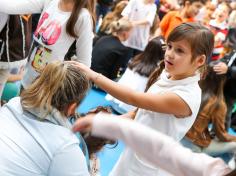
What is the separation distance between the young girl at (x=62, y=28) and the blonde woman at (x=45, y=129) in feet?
2.20

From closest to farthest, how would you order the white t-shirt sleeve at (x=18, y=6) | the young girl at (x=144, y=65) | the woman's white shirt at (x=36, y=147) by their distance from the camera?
the woman's white shirt at (x=36, y=147), the white t-shirt sleeve at (x=18, y=6), the young girl at (x=144, y=65)

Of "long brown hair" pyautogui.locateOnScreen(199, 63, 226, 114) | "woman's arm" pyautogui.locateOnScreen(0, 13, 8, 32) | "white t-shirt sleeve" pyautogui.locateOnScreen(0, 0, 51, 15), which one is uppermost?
"white t-shirt sleeve" pyautogui.locateOnScreen(0, 0, 51, 15)

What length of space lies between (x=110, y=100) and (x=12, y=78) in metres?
1.34

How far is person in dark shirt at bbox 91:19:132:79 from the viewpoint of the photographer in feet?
12.2

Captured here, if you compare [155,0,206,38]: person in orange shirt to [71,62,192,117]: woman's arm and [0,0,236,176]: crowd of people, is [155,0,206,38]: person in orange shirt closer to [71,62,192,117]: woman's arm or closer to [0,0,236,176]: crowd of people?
[0,0,236,176]: crowd of people

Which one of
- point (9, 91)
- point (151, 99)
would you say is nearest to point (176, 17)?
point (9, 91)

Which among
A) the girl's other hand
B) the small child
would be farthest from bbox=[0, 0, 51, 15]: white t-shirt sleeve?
the small child

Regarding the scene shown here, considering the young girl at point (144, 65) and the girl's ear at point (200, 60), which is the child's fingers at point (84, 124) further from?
the young girl at point (144, 65)

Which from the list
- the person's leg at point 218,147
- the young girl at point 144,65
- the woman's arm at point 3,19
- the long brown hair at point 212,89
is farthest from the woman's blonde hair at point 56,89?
the young girl at point 144,65

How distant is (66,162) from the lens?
1.27m

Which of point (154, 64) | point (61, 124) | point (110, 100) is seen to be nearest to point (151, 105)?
point (61, 124)

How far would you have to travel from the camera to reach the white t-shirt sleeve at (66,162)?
→ 126 cm

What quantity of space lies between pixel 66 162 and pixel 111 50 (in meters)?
2.51

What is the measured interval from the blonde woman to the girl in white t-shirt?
13cm
